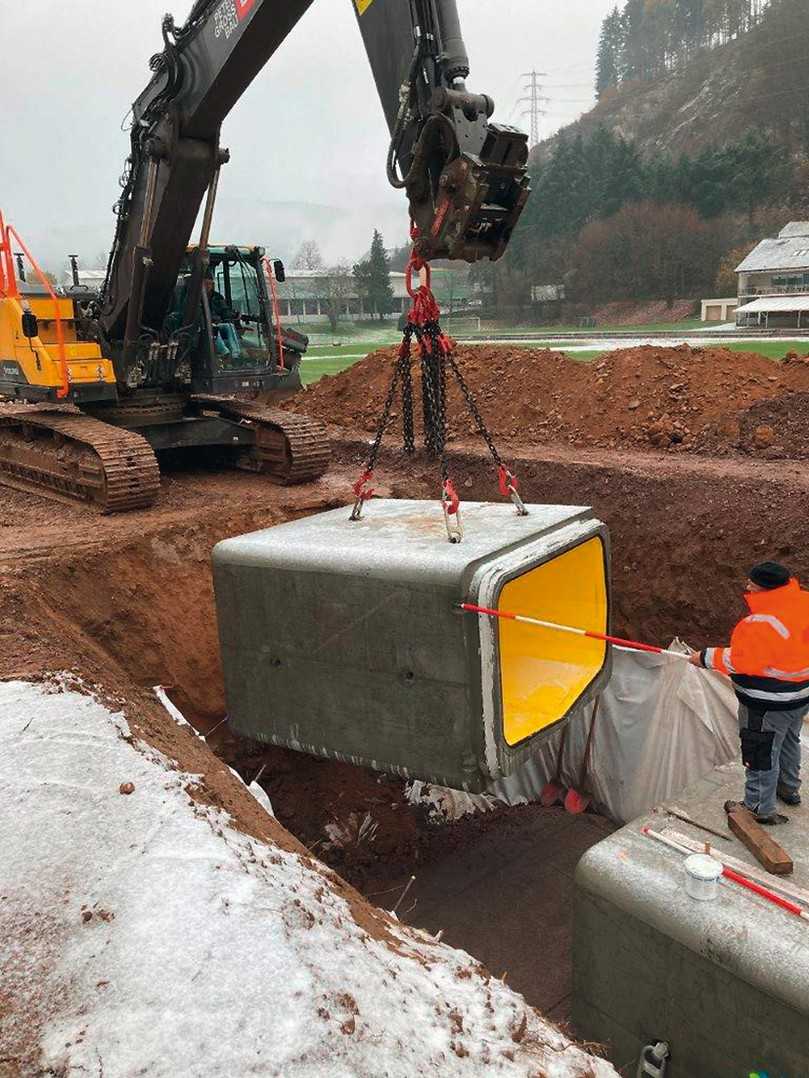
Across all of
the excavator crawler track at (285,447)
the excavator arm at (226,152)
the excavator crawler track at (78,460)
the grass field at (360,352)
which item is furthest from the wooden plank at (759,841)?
the grass field at (360,352)

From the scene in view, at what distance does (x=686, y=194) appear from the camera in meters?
47.3

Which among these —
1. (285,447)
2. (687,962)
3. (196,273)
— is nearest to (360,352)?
(285,447)

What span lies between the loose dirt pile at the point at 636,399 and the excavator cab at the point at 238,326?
11.0 ft

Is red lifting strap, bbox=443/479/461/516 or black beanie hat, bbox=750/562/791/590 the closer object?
black beanie hat, bbox=750/562/791/590

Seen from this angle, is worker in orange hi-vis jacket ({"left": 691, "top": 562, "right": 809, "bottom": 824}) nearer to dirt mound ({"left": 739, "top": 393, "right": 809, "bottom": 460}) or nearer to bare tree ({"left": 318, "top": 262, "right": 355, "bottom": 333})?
dirt mound ({"left": 739, "top": 393, "right": 809, "bottom": 460})

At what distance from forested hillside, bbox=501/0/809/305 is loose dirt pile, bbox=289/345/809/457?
1411 inches

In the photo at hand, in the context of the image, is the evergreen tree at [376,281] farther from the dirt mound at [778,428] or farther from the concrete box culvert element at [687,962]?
the concrete box culvert element at [687,962]

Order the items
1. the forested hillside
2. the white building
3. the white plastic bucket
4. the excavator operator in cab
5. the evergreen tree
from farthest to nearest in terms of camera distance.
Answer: the evergreen tree < the forested hillside < the white building < the excavator operator in cab < the white plastic bucket

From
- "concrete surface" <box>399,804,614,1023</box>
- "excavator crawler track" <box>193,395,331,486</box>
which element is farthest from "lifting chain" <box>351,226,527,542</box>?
"excavator crawler track" <box>193,395,331,486</box>

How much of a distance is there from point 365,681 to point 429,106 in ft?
10.8

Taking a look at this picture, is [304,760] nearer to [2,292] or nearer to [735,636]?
[735,636]

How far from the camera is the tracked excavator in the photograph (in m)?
4.74

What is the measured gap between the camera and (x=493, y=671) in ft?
13.7

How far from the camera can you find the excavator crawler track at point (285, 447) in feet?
31.1
